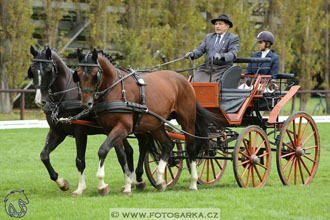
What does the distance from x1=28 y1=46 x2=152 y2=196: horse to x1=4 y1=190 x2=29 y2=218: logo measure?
1.78 ft

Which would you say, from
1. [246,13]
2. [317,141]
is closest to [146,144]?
[317,141]

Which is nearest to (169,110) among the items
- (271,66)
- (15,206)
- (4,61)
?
(271,66)

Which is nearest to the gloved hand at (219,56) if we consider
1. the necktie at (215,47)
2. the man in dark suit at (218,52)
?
the man in dark suit at (218,52)

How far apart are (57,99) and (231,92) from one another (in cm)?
235

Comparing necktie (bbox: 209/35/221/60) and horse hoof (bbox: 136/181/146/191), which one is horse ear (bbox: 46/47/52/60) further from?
necktie (bbox: 209/35/221/60)

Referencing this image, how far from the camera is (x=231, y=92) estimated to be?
8.40 meters

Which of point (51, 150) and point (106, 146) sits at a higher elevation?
point (106, 146)

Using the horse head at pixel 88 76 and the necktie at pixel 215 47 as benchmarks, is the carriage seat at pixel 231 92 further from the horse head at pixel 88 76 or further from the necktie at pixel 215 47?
the horse head at pixel 88 76

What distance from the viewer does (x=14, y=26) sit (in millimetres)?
19391

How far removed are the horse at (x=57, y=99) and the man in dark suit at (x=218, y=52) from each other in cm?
169

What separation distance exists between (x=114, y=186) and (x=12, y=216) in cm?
262

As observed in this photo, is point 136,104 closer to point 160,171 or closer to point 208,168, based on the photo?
point 160,171

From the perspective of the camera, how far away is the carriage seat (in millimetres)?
8336

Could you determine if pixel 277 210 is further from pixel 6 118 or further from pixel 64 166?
pixel 6 118
